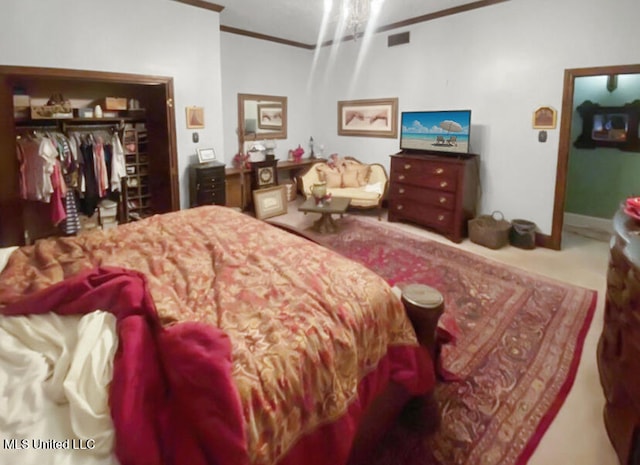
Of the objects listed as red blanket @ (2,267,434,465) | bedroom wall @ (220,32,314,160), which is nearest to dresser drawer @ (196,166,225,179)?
bedroom wall @ (220,32,314,160)

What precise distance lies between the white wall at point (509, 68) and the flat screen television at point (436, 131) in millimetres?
369

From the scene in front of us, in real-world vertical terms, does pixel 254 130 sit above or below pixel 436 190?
above

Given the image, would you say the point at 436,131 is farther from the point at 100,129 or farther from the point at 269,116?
the point at 100,129

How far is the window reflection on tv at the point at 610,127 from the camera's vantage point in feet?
14.6

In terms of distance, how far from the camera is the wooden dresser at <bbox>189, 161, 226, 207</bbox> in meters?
4.51

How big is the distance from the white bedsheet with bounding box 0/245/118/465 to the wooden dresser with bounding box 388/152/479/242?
396 centimetres

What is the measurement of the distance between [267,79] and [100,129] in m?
2.70

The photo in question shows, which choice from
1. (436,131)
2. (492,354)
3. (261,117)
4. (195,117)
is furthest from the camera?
(261,117)

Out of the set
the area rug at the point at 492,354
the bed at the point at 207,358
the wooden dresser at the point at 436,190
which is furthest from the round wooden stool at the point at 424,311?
the wooden dresser at the point at 436,190

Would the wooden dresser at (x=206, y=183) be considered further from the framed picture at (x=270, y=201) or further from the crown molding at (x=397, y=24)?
the crown molding at (x=397, y=24)

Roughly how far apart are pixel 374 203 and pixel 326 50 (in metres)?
2.99

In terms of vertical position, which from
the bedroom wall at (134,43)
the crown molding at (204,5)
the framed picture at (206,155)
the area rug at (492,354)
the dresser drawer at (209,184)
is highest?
the crown molding at (204,5)

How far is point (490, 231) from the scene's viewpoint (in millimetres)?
4184

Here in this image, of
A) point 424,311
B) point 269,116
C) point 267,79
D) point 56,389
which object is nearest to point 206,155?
point 269,116
